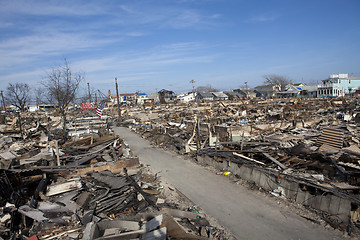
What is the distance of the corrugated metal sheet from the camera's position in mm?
10219

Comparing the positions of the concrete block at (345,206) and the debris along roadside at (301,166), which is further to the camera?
the debris along roadside at (301,166)

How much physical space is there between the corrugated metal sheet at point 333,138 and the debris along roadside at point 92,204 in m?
7.55

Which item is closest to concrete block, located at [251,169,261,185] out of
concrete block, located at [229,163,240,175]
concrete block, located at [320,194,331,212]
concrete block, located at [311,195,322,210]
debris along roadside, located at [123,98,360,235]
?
debris along roadside, located at [123,98,360,235]

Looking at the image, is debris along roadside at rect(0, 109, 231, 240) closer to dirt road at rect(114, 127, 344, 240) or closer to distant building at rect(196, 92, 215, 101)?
dirt road at rect(114, 127, 344, 240)

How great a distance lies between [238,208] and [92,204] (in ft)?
16.0

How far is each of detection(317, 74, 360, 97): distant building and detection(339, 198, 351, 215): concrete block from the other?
66.9m

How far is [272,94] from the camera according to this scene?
7656 cm

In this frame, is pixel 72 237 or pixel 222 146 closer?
pixel 72 237

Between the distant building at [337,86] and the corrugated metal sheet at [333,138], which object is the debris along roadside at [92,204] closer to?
the corrugated metal sheet at [333,138]

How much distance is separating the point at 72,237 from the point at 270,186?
21.7 ft

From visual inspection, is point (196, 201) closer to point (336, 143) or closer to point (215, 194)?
point (215, 194)

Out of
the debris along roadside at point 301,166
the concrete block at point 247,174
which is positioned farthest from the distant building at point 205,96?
the concrete block at point 247,174

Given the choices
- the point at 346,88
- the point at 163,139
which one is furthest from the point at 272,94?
the point at 163,139

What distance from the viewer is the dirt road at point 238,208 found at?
588cm
